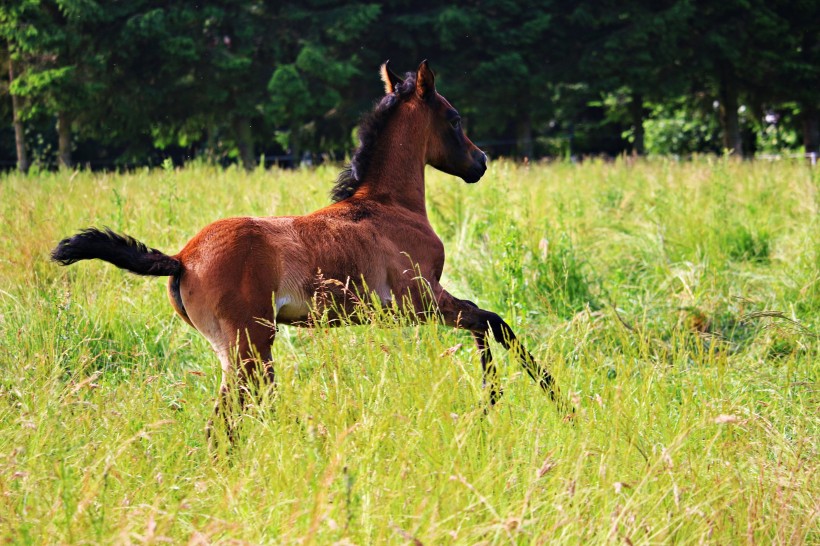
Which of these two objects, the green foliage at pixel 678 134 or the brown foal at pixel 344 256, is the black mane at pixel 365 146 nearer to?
the brown foal at pixel 344 256

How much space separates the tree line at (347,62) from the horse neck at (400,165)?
17.9 meters

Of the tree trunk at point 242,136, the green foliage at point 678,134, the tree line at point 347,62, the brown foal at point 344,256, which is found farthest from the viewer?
the green foliage at point 678,134

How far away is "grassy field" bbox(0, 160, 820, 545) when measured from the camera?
248 cm

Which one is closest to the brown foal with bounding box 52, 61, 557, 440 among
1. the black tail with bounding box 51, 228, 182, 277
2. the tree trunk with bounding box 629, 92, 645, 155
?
the black tail with bounding box 51, 228, 182, 277

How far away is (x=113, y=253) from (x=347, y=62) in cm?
2176

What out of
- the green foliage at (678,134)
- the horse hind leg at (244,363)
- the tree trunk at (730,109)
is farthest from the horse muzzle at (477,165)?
the green foliage at (678,134)

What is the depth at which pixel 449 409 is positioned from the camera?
2969mm

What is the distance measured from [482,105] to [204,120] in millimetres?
8233

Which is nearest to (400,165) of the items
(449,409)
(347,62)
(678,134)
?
(449,409)

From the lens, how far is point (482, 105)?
26.4 meters

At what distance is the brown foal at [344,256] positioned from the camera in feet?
11.9

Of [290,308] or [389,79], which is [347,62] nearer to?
[389,79]

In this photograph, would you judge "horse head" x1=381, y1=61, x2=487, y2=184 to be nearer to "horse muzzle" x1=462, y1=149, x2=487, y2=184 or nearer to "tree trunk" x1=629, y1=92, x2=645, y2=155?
"horse muzzle" x1=462, y1=149, x2=487, y2=184

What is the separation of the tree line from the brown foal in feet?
58.6
